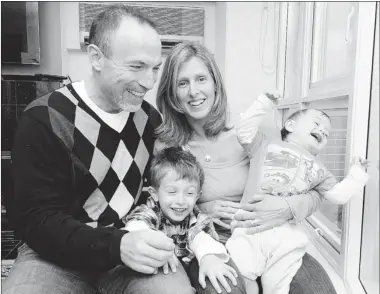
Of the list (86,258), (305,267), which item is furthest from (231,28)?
(86,258)

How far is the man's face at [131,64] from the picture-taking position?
3.25 feet

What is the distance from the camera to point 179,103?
116 centimetres

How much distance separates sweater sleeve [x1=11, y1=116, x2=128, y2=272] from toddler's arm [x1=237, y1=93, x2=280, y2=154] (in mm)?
415

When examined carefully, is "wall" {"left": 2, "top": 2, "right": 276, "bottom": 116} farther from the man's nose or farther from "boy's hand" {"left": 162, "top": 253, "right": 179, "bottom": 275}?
"boy's hand" {"left": 162, "top": 253, "right": 179, "bottom": 275}

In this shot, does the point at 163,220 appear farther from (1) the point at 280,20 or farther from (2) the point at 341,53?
(1) the point at 280,20

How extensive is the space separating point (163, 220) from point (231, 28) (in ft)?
4.19

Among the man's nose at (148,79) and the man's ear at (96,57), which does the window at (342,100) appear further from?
the man's ear at (96,57)

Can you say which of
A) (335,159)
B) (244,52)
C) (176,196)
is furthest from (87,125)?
(244,52)

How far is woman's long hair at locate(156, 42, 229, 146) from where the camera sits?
1.15 meters

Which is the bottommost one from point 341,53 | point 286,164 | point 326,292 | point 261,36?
point 326,292

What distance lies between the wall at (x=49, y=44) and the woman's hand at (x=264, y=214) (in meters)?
1.60

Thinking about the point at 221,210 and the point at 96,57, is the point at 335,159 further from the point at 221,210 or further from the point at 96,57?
the point at 96,57

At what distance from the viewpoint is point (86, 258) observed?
2.94 feet

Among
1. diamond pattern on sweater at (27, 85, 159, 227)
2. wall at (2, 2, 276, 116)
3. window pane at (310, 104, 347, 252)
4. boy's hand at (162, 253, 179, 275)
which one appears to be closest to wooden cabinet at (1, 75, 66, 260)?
wall at (2, 2, 276, 116)
